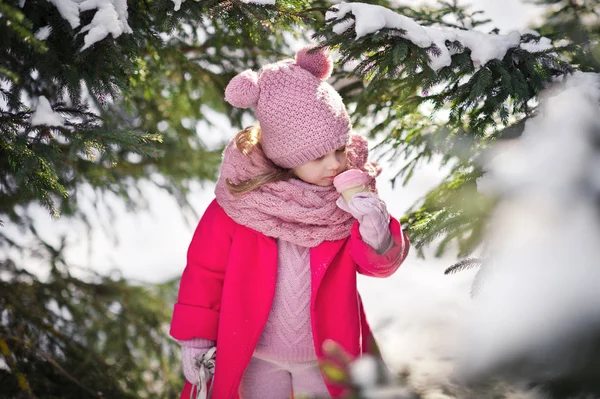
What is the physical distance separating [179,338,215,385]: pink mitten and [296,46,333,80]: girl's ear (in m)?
1.28

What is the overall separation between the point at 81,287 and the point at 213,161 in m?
1.34

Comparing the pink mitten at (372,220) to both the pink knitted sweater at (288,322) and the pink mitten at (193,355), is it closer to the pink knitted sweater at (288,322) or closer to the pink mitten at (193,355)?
the pink knitted sweater at (288,322)

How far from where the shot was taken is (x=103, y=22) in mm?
1895

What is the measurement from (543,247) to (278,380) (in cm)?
146

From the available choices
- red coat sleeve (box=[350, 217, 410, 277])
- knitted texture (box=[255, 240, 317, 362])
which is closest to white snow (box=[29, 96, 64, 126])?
knitted texture (box=[255, 240, 317, 362])

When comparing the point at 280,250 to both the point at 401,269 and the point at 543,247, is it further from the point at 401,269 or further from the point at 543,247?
the point at 401,269

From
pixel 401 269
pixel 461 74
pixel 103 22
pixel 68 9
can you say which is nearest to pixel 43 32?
pixel 68 9

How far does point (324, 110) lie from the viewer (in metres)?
2.22

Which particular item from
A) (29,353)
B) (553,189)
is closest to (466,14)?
(553,189)

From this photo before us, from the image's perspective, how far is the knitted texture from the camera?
7.68 ft

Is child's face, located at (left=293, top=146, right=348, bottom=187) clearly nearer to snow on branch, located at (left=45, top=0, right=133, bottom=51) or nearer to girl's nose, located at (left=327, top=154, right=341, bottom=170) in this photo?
girl's nose, located at (left=327, top=154, right=341, bottom=170)

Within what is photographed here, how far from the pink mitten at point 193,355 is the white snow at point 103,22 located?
4.21 feet

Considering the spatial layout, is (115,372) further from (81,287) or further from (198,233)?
(198,233)

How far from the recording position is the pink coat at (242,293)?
2311 millimetres
